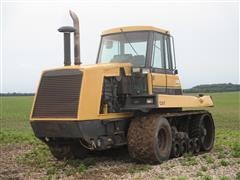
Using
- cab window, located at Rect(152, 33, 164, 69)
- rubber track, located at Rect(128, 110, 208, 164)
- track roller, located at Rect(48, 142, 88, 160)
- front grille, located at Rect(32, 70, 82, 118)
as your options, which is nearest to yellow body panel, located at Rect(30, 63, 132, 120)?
front grille, located at Rect(32, 70, 82, 118)

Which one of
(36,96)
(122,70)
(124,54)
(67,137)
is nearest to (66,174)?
(67,137)

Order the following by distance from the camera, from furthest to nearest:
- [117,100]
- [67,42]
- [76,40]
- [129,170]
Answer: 1. [76,40]
2. [67,42]
3. [117,100]
4. [129,170]

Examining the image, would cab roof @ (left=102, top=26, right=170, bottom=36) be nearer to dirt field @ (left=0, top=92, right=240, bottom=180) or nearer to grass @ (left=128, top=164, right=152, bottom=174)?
dirt field @ (left=0, top=92, right=240, bottom=180)

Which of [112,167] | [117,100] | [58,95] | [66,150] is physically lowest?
[112,167]

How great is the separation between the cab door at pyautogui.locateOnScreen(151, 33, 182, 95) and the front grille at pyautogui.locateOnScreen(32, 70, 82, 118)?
2261 millimetres

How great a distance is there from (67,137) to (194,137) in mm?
4990

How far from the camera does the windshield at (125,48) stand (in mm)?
12477

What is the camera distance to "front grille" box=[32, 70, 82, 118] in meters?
10.9

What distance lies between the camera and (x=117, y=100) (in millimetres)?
11844

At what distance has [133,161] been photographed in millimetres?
12281

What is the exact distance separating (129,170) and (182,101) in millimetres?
2984

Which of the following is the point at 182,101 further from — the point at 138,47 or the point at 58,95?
the point at 58,95

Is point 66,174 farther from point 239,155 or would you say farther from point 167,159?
point 239,155

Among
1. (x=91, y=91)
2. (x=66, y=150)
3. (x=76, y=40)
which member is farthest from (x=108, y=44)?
(x=66, y=150)
